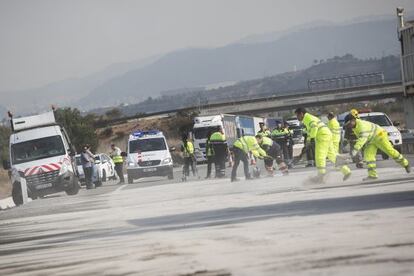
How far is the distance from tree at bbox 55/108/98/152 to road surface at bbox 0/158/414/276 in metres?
74.8

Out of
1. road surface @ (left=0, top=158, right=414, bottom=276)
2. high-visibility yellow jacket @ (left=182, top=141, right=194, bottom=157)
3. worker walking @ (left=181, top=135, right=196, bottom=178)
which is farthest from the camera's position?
high-visibility yellow jacket @ (left=182, top=141, right=194, bottom=157)

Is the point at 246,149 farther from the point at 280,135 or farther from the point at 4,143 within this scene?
the point at 4,143

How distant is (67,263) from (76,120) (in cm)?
8981

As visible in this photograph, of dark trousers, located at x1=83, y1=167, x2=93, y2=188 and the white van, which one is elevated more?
the white van

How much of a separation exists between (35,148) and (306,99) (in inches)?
3711

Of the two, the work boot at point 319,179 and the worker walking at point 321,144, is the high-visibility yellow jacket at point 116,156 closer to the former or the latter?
the worker walking at point 321,144

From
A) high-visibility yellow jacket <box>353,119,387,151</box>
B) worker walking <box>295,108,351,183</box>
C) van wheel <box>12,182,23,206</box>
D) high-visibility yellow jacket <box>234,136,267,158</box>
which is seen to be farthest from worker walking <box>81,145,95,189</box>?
high-visibility yellow jacket <box>353,119,387,151</box>

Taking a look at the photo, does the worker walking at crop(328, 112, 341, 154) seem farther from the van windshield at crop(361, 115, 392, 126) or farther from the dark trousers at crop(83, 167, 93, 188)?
the dark trousers at crop(83, 167, 93, 188)

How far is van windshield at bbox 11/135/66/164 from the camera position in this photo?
31.8 metres

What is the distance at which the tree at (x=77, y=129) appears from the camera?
95.1 meters

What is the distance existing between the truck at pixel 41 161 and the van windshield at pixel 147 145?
18.6 feet

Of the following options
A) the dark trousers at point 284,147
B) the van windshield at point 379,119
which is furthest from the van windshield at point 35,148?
the van windshield at point 379,119

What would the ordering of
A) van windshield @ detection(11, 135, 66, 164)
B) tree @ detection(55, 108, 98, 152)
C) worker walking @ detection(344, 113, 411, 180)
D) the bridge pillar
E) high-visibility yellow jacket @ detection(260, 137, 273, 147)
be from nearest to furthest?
worker walking @ detection(344, 113, 411, 180)
high-visibility yellow jacket @ detection(260, 137, 273, 147)
van windshield @ detection(11, 135, 66, 164)
the bridge pillar
tree @ detection(55, 108, 98, 152)

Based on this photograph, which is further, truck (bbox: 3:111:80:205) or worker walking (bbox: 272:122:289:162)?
worker walking (bbox: 272:122:289:162)
